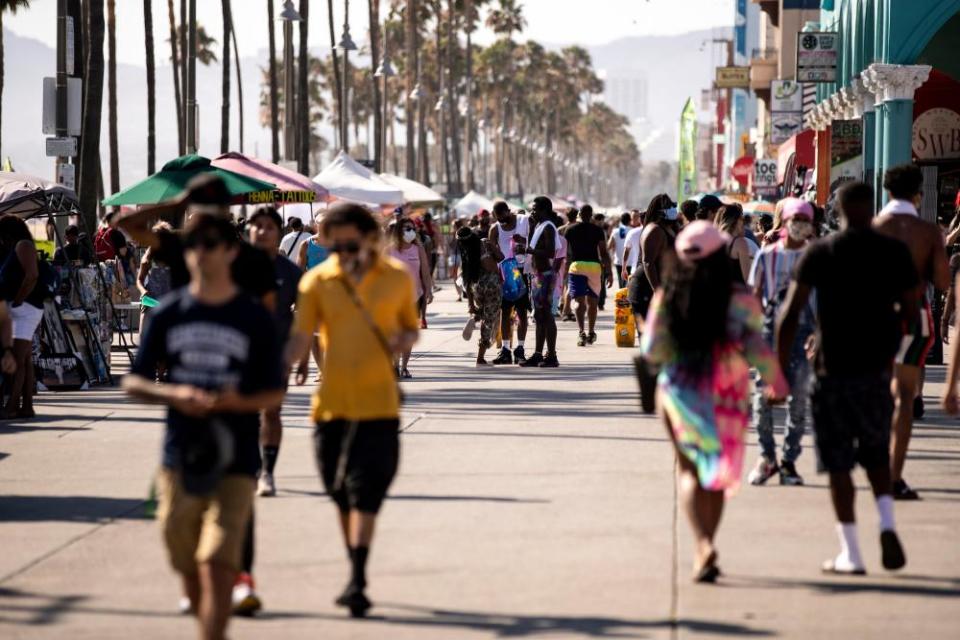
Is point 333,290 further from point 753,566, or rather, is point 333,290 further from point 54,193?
point 54,193

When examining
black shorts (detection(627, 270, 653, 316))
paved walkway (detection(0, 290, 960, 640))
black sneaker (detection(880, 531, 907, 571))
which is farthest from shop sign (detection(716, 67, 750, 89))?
black sneaker (detection(880, 531, 907, 571))

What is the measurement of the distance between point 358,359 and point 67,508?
3.46 m

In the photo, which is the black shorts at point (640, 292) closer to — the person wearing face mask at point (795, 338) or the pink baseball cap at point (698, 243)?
the person wearing face mask at point (795, 338)

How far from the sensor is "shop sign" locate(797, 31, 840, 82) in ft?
116

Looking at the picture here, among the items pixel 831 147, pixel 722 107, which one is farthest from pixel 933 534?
pixel 722 107

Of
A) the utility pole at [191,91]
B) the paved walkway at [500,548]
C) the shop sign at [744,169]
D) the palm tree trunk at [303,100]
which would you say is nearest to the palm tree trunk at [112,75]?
the palm tree trunk at [303,100]

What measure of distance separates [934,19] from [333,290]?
21477mm

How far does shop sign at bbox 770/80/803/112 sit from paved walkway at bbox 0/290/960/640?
41.4 metres

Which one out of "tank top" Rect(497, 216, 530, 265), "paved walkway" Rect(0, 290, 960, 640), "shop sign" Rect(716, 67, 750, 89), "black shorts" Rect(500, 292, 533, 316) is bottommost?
"paved walkway" Rect(0, 290, 960, 640)

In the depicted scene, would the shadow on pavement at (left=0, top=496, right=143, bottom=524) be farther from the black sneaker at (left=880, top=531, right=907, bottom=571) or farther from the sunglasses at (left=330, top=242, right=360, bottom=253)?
the black sneaker at (left=880, top=531, right=907, bottom=571)

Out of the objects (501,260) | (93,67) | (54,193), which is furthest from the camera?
(93,67)

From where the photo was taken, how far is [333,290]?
693cm

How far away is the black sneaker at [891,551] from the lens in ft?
24.8

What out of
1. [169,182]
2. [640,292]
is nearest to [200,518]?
[640,292]
